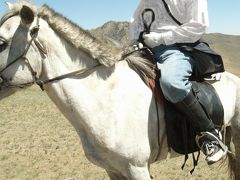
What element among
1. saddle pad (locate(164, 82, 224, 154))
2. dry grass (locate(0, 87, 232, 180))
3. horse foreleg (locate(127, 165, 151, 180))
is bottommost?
dry grass (locate(0, 87, 232, 180))

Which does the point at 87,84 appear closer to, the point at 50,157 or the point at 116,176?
the point at 116,176

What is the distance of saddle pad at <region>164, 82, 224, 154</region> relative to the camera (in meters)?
4.46

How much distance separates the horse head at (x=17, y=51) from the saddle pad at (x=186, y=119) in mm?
1488

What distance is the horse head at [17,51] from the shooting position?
3.91 metres

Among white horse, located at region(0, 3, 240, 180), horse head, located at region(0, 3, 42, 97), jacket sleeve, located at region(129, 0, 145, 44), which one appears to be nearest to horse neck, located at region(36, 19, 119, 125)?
white horse, located at region(0, 3, 240, 180)

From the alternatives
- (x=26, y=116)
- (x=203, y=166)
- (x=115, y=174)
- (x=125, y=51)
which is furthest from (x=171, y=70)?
(x=26, y=116)

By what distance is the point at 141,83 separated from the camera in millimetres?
4387

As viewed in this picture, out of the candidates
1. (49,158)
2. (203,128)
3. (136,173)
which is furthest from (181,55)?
(49,158)

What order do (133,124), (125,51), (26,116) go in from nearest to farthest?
(133,124), (125,51), (26,116)

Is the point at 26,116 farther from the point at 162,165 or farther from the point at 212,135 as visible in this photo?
the point at 212,135

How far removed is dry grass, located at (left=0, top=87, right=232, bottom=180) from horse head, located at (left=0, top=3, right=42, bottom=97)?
519cm

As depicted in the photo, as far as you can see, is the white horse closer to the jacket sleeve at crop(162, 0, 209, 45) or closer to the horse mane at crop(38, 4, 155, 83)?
the horse mane at crop(38, 4, 155, 83)

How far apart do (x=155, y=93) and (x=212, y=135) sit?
82 cm

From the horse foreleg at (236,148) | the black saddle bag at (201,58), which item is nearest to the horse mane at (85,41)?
the black saddle bag at (201,58)
